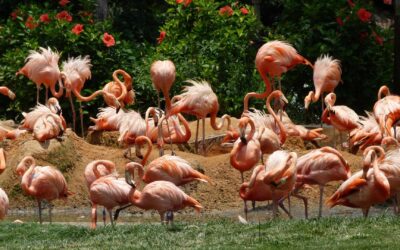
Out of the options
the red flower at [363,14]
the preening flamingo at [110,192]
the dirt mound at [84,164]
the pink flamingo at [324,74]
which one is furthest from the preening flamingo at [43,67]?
the preening flamingo at [110,192]

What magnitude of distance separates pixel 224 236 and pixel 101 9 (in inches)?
391

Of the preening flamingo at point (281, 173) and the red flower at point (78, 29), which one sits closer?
the preening flamingo at point (281, 173)

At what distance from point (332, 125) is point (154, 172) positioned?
359 cm

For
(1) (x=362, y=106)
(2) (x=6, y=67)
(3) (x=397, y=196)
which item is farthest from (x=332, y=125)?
(2) (x=6, y=67)

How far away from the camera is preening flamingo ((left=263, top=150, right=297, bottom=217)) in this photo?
10.2 m

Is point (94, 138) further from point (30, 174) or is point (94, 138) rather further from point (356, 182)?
point (356, 182)

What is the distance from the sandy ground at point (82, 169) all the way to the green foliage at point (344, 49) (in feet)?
8.15

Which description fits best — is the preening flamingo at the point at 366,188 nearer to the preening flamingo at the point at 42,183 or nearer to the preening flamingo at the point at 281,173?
the preening flamingo at the point at 281,173

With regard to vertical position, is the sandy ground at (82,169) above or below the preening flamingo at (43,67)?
below

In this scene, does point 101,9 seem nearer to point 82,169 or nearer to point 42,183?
point 82,169

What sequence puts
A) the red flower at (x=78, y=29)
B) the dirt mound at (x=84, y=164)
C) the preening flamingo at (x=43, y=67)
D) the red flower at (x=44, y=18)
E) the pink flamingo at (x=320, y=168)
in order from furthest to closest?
the red flower at (x=44, y=18), the red flower at (x=78, y=29), the preening flamingo at (x=43, y=67), the dirt mound at (x=84, y=164), the pink flamingo at (x=320, y=168)

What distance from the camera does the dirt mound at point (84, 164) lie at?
1278cm

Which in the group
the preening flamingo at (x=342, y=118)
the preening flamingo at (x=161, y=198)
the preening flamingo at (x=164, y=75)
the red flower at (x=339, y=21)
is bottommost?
the preening flamingo at (x=161, y=198)

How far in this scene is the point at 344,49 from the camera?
634 inches
